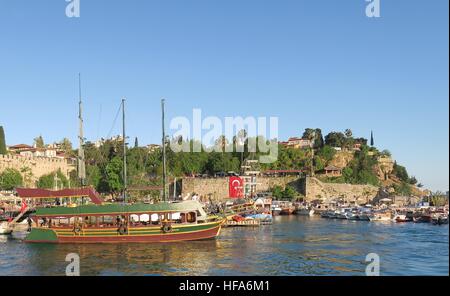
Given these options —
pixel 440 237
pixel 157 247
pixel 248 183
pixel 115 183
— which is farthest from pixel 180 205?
pixel 115 183

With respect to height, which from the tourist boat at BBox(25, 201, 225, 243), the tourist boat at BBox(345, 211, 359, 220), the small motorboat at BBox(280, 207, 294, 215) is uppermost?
the tourist boat at BBox(25, 201, 225, 243)

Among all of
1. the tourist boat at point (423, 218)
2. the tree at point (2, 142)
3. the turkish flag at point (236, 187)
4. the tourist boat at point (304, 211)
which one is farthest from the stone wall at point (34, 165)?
the tourist boat at point (423, 218)

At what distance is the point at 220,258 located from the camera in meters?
29.6

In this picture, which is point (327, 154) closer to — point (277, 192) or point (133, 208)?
point (277, 192)

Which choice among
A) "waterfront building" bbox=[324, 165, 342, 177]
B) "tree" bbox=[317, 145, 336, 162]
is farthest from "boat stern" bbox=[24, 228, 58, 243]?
"tree" bbox=[317, 145, 336, 162]

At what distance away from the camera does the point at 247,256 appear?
30.3 meters

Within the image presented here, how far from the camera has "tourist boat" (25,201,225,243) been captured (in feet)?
124

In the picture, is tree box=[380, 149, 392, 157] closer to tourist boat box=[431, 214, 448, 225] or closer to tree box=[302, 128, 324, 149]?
tree box=[302, 128, 324, 149]

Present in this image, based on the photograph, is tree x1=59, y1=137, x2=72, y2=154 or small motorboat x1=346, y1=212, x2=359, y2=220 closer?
small motorboat x1=346, y1=212, x2=359, y2=220

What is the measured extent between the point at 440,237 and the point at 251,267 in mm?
22560

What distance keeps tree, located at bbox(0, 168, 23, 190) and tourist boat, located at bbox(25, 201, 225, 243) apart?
6101 centimetres

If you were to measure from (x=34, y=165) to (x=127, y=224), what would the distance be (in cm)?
8151

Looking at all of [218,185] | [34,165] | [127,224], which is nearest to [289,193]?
[218,185]
